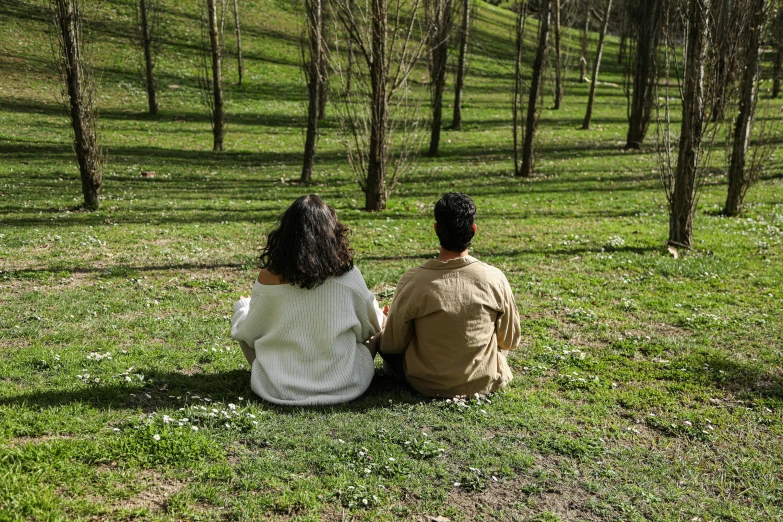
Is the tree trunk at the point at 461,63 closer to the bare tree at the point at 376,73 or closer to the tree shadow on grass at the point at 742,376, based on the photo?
the bare tree at the point at 376,73

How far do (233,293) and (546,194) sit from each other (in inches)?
443

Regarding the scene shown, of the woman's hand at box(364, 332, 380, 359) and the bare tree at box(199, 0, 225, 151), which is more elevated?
the bare tree at box(199, 0, 225, 151)

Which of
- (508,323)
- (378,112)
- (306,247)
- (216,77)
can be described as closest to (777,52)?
(378,112)

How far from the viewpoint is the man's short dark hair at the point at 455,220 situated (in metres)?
5.12

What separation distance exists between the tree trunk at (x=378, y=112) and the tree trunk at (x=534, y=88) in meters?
6.44

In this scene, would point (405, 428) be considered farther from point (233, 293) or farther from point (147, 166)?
point (147, 166)

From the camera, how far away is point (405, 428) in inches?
198

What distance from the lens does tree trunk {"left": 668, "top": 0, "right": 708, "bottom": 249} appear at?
423 inches

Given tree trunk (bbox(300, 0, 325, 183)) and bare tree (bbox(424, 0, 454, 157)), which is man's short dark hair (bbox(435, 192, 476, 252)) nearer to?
tree trunk (bbox(300, 0, 325, 183))

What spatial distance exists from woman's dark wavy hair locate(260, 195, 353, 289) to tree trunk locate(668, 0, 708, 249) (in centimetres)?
815

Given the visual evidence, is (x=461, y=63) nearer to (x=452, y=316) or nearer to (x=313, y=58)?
(x=313, y=58)

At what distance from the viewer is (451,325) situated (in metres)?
5.26

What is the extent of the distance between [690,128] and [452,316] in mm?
8053

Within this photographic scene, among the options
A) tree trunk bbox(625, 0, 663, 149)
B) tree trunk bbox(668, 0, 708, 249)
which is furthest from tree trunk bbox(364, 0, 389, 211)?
tree trunk bbox(625, 0, 663, 149)
